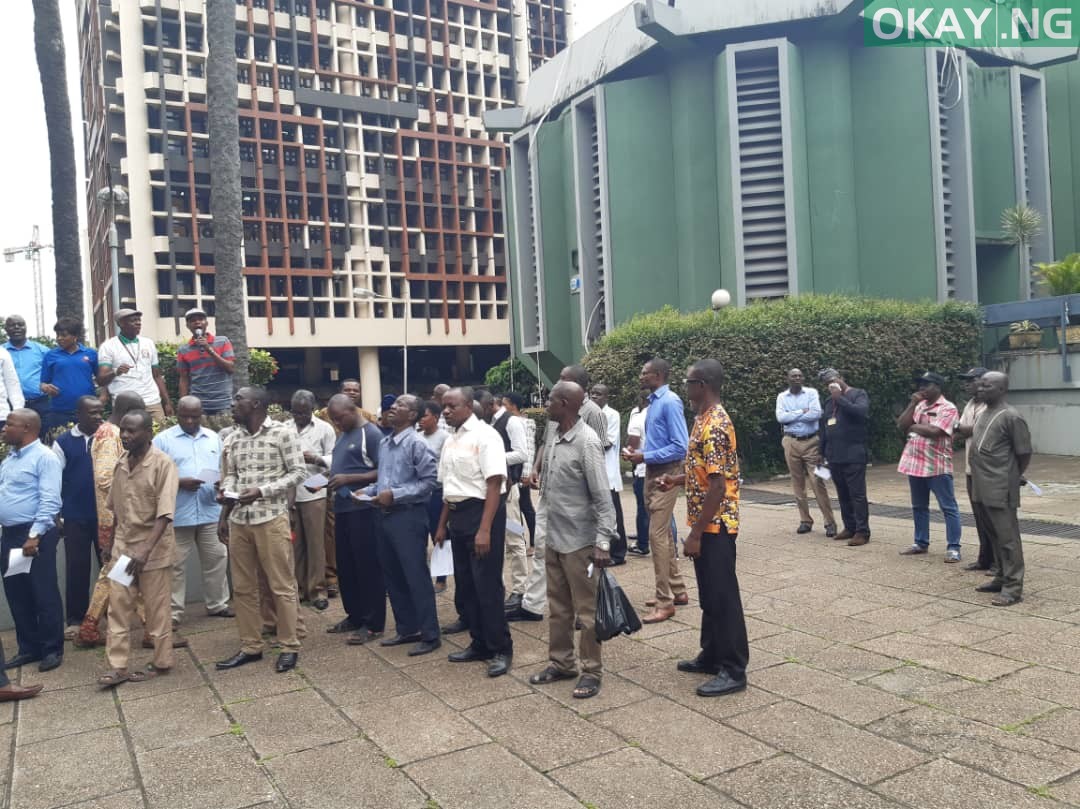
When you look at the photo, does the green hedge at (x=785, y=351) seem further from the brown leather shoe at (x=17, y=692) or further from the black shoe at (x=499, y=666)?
the brown leather shoe at (x=17, y=692)

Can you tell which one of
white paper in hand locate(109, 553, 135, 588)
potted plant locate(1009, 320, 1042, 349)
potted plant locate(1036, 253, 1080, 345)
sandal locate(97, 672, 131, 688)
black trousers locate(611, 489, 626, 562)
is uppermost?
potted plant locate(1036, 253, 1080, 345)

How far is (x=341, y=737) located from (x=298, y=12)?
38.4 meters

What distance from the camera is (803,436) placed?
376 inches

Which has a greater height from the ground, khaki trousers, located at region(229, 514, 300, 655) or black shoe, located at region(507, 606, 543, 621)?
khaki trousers, located at region(229, 514, 300, 655)

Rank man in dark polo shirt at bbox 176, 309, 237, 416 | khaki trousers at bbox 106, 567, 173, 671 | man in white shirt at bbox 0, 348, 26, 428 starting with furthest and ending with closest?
man in dark polo shirt at bbox 176, 309, 237, 416
man in white shirt at bbox 0, 348, 26, 428
khaki trousers at bbox 106, 567, 173, 671

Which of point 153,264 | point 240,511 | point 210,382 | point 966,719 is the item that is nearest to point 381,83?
point 153,264

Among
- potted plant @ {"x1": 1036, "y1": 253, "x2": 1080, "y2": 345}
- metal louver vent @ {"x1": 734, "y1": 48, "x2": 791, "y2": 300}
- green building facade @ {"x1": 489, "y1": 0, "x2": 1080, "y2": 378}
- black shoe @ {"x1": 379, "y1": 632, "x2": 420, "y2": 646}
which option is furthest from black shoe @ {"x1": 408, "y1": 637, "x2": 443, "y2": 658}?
potted plant @ {"x1": 1036, "y1": 253, "x2": 1080, "y2": 345}

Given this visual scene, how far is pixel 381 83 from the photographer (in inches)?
1487

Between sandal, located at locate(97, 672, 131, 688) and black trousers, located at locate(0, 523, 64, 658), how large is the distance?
75cm

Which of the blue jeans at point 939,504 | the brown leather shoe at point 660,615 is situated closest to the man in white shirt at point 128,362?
the brown leather shoe at point 660,615

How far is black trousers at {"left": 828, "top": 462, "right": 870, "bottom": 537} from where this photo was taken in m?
8.88

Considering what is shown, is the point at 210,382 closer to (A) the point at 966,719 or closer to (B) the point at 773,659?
(B) the point at 773,659

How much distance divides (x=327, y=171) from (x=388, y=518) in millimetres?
32891

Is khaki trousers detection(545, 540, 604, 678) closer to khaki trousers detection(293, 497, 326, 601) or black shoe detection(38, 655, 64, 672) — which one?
khaki trousers detection(293, 497, 326, 601)
